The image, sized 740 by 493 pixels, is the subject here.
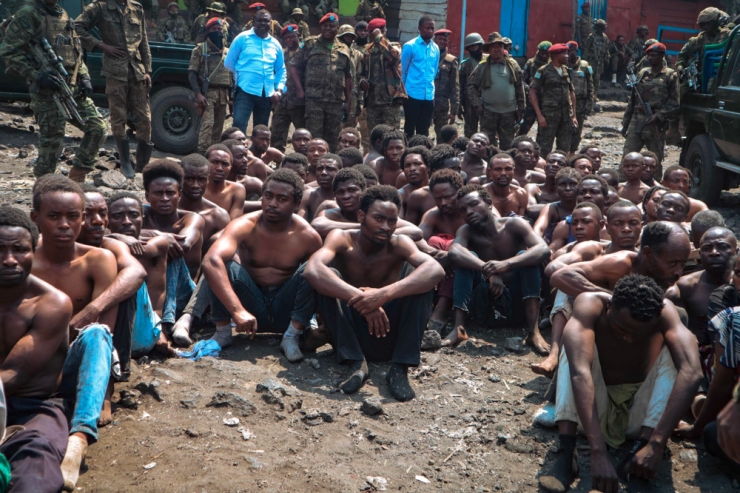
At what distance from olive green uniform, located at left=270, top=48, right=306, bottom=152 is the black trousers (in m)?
1.52

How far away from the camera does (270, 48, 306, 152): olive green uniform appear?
10711 millimetres

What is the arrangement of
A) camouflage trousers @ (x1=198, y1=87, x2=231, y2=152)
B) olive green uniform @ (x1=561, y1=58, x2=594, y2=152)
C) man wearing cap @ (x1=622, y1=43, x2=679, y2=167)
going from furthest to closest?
1. olive green uniform @ (x1=561, y1=58, x2=594, y2=152)
2. man wearing cap @ (x1=622, y1=43, x2=679, y2=167)
3. camouflage trousers @ (x1=198, y1=87, x2=231, y2=152)

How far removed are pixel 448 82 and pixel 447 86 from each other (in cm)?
6

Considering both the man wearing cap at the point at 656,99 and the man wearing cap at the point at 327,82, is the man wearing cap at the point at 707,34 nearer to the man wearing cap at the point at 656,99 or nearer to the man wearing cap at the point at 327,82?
the man wearing cap at the point at 656,99

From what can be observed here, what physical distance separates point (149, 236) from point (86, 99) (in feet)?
13.5

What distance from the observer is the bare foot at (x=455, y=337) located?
5.48m

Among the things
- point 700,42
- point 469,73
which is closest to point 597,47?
point 700,42

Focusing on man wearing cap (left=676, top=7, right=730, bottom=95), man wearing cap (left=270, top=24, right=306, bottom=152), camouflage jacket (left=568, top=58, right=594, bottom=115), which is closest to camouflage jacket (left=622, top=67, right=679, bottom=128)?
man wearing cap (left=676, top=7, right=730, bottom=95)

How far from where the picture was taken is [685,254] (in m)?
4.24

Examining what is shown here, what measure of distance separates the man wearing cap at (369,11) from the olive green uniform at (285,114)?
253 inches

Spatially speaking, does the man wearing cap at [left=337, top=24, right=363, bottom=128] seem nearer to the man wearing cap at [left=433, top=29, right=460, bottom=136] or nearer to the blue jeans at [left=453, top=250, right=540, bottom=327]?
the man wearing cap at [left=433, top=29, right=460, bottom=136]

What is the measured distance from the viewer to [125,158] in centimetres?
939

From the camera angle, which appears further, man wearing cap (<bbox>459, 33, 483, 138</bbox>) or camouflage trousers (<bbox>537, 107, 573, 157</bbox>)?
man wearing cap (<bbox>459, 33, 483, 138</bbox>)

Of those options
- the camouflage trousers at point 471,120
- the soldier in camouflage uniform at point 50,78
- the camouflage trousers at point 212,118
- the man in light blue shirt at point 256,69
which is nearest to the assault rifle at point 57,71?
the soldier in camouflage uniform at point 50,78
